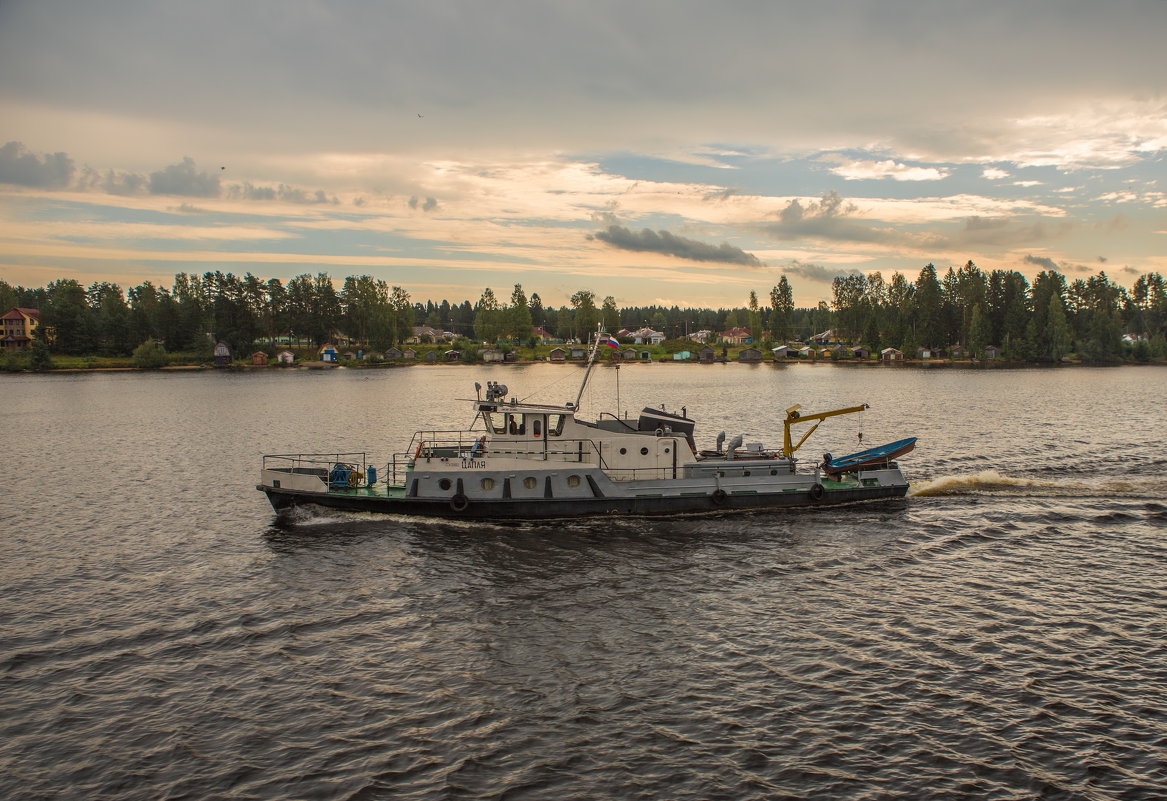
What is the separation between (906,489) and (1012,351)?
168 metres

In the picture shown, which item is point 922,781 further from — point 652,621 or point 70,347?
point 70,347

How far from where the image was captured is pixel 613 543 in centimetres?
2967

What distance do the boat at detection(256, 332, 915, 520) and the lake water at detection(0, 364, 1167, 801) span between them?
3.22ft

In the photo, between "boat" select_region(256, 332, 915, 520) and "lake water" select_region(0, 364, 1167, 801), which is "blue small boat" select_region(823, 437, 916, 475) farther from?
"lake water" select_region(0, 364, 1167, 801)

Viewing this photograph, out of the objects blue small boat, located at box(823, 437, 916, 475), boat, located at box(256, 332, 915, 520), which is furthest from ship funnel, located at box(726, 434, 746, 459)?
blue small boat, located at box(823, 437, 916, 475)

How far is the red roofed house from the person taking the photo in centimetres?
17988

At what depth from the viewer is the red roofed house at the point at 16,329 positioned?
179875 millimetres

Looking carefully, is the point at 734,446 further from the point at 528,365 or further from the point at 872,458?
the point at 528,365

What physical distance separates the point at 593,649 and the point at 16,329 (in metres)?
216

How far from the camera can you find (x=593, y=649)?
20156 millimetres

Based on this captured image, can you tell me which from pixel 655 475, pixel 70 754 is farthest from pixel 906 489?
pixel 70 754

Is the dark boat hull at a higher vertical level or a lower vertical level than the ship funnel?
→ lower

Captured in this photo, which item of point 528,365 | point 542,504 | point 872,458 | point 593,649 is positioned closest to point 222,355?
point 528,365

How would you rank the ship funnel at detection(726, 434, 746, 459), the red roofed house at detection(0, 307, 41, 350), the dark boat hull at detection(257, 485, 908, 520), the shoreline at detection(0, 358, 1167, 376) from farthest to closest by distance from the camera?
1. the red roofed house at detection(0, 307, 41, 350)
2. the shoreline at detection(0, 358, 1167, 376)
3. the ship funnel at detection(726, 434, 746, 459)
4. the dark boat hull at detection(257, 485, 908, 520)
